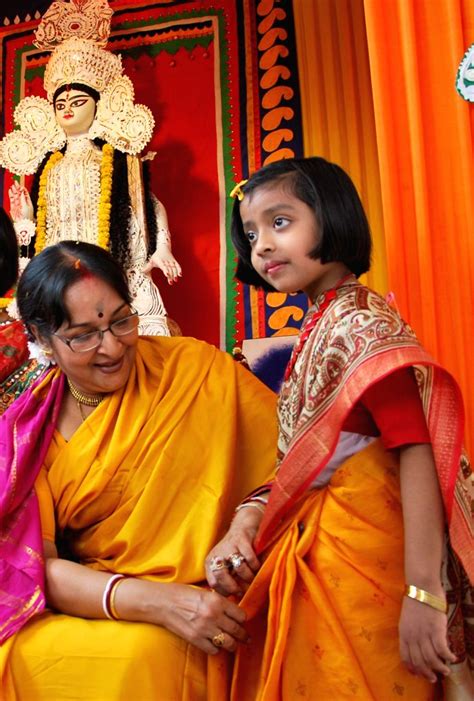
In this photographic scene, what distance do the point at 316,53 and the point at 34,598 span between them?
297 centimetres

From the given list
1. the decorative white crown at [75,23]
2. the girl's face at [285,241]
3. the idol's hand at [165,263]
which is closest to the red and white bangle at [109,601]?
the girl's face at [285,241]

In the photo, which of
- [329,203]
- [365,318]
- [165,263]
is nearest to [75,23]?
[165,263]

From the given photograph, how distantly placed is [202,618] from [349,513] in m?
0.33

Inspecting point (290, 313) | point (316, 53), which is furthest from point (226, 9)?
point (290, 313)

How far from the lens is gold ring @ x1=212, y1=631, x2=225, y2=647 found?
143 centimetres

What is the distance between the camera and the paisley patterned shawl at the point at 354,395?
1312 millimetres

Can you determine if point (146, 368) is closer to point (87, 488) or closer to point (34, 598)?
point (87, 488)

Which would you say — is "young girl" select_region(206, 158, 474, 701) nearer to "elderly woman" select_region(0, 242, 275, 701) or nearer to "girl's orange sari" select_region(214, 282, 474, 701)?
"girl's orange sari" select_region(214, 282, 474, 701)

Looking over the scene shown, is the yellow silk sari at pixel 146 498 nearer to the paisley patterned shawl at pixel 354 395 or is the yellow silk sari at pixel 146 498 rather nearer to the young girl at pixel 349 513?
the young girl at pixel 349 513

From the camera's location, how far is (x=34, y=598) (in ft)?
5.10

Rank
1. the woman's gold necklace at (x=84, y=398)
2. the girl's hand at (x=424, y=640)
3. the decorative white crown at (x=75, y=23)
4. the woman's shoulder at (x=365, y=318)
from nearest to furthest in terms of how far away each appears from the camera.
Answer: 1. the girl's hand at (x=424, y=640)
2. the woman's shoulder at (x=365, y=318)
3. the woman's gold necklace at (x=84, y=398)
4. the decorative white crown at (x=75, y=23)

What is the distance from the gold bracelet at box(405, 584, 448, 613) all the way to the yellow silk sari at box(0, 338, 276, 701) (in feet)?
1.49

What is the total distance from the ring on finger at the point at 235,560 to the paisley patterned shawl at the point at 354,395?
0.04 meters

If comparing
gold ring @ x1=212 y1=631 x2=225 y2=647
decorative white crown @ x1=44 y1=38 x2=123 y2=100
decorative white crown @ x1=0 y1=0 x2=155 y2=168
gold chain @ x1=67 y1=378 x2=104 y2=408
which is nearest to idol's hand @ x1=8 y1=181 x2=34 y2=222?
decorative white crown @ x1=0 y1=0 x2=155 y2=168
